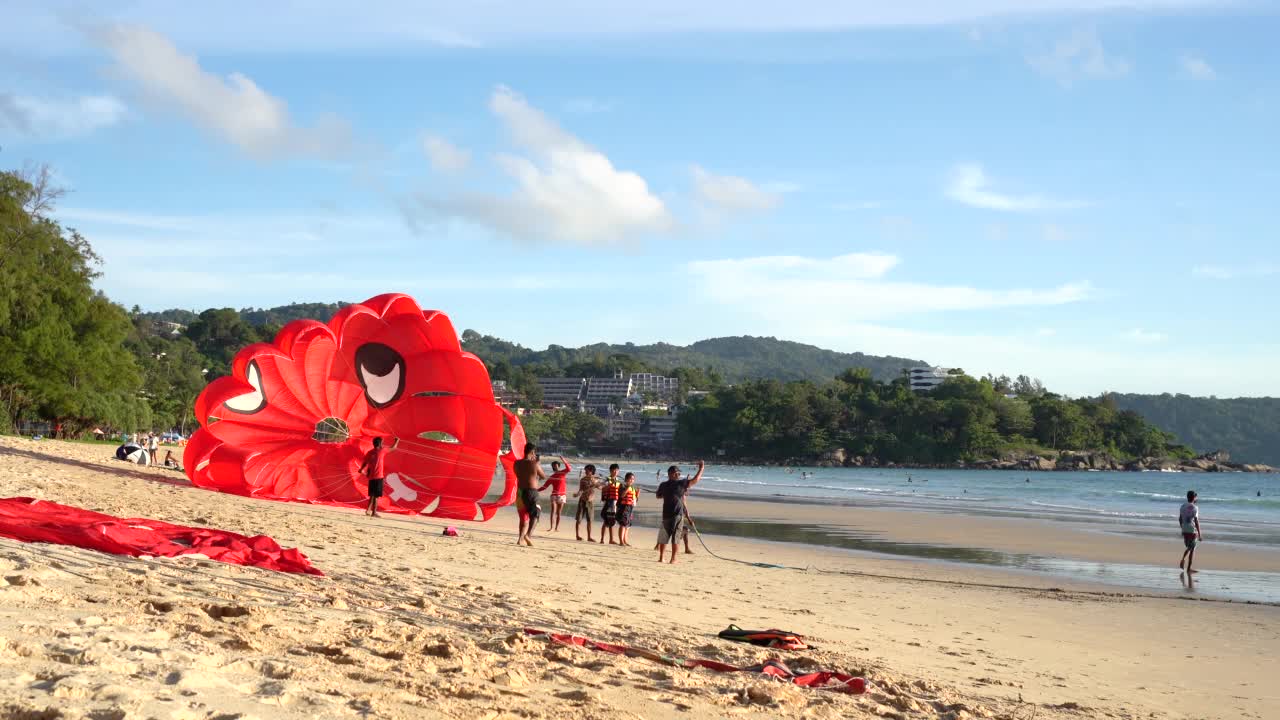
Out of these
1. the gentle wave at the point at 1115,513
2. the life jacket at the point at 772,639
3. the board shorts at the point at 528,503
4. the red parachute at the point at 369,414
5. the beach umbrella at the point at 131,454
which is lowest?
the gentle wave at the point at 1115,513

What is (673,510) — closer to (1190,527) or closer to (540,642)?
(1190,527)

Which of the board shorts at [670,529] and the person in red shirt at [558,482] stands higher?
the person in red shirt at [558,482]

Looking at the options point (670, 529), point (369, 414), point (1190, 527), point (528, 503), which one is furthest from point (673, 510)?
point (1190, 527)

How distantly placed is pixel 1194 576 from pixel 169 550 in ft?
38.7

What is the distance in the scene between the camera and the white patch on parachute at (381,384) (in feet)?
52.6

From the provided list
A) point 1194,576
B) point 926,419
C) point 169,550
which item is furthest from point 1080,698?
point 926,419

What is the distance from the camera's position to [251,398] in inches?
603

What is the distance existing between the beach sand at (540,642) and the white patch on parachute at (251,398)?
3.04 m

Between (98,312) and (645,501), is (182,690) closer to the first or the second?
(645,501)

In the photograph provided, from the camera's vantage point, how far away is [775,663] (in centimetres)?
566

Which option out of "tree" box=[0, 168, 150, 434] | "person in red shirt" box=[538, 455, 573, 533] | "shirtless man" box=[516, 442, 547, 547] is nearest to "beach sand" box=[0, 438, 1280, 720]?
"shirtless man" box=[516, 442, 547, 547]

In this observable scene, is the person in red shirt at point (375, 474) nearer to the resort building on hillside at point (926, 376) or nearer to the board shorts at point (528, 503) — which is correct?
the board shorts at point (528, 503)

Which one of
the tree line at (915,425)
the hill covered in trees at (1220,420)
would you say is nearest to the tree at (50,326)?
the tree line at (915,425)

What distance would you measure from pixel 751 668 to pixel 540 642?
41.7 inches
